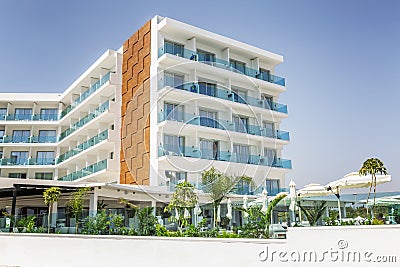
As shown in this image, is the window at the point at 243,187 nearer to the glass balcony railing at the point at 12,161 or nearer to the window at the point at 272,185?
the window at the point at 272,185

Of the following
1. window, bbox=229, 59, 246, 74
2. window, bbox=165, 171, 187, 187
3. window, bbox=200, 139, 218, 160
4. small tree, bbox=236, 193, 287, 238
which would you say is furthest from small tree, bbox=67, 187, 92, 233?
window, bbox=229, 59, 246, 74

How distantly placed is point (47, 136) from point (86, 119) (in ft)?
28.8

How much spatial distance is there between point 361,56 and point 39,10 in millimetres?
12957

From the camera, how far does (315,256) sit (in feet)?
31.0

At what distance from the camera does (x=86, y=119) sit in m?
33.6

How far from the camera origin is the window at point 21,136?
39.6 metres

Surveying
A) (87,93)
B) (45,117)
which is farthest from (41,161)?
(87,93)

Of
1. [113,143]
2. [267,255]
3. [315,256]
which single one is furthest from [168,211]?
[113,143]

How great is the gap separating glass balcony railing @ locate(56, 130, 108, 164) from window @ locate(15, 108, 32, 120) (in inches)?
227

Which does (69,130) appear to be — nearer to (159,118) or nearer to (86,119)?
(86,119)

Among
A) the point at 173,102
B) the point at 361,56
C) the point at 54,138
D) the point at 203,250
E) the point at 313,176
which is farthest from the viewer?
the point at 54,138

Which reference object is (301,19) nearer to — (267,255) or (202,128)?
(202,128)

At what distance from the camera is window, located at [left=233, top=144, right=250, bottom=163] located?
1471cm

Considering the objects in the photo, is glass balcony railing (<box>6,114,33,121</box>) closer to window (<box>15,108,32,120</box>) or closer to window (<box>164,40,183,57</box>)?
window (<box>15,108,32,120</box>)
